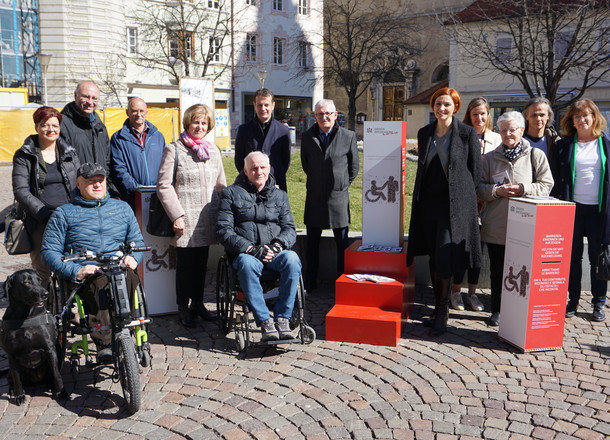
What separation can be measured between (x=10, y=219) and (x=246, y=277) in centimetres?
214

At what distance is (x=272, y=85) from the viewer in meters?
41.8

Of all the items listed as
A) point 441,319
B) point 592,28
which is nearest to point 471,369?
point 441,319

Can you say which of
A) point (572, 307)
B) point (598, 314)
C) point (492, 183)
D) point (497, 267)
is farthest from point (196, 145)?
point (598, 314)

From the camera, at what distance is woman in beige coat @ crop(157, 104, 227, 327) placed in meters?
5.55

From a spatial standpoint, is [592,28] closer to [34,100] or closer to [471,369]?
[471,369]

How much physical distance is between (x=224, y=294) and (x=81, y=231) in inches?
53.6

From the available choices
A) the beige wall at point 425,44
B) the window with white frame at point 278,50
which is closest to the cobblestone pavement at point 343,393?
the beige wall at point 425,44

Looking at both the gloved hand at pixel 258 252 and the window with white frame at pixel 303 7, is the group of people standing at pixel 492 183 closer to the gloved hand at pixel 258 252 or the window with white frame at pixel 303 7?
the gloved hand at pixel 258 252

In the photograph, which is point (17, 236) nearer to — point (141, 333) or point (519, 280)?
point (141, 333)

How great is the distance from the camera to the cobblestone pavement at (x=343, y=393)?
3.90 m

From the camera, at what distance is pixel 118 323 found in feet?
13.9

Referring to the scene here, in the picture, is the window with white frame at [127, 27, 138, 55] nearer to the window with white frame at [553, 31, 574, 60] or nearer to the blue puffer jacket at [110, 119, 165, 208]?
the window with white frame at [553, 31, 574, 60]

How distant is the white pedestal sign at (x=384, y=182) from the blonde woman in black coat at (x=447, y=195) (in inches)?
17.9

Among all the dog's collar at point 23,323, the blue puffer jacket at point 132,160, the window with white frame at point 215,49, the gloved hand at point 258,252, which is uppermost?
the window with white frame at point 215,49
